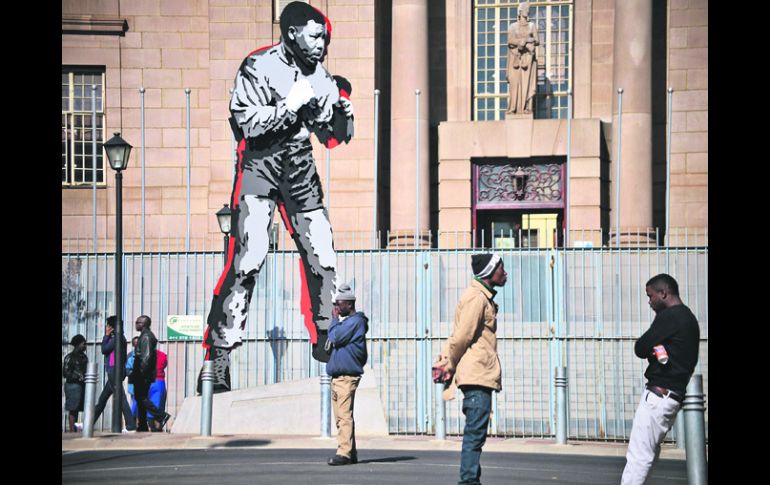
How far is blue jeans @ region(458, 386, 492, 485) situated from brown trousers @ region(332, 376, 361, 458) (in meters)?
3.35

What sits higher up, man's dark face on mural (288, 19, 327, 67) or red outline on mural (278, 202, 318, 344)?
man's dark face on mural (288, 19, 327, 67)

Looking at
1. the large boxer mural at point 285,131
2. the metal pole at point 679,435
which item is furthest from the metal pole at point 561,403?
the large boxer mural at point 285,131

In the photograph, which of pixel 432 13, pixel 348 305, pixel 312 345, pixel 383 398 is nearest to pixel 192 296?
pixel 312 345

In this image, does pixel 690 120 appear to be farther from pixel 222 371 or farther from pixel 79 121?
pixel 79 121

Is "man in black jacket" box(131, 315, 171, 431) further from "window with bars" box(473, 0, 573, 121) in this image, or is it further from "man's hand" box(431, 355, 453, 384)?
"window with bars" box(473, 0, 573, 121)

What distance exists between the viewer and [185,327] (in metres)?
24.9

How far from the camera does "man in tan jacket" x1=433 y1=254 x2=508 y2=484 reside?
1151cm

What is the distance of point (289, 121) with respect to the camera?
2714cm

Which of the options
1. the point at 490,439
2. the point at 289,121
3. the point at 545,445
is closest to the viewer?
the point at 545,445

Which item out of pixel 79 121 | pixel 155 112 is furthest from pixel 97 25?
pixel 155 112

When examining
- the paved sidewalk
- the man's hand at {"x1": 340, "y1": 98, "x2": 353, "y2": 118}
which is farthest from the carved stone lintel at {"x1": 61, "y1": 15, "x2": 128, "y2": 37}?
the paved sidewalk

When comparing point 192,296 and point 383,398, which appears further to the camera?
point 192,296

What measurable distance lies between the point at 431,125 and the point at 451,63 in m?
1.69
